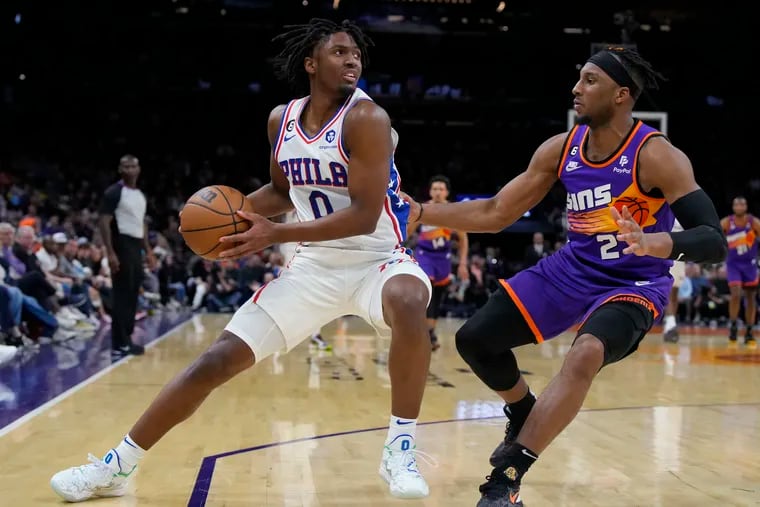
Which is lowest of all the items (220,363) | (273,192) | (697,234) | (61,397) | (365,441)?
(61,397)

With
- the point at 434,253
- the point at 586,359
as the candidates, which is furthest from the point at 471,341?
the point at 434,253

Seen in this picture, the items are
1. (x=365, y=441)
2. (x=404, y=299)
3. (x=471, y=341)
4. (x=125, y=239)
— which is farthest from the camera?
(x=125, y=239)

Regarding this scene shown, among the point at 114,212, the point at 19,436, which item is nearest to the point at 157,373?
the point at 114,212

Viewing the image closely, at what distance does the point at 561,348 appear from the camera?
36.9 ft

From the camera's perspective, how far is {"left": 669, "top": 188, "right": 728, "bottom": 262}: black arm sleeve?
11.4ft

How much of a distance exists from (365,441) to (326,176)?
180cm

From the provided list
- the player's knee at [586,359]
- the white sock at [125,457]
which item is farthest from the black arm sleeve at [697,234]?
the white sock at [125,457]

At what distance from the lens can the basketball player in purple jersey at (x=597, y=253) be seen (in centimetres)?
363

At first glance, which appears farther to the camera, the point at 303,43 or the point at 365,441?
the point at 365,441

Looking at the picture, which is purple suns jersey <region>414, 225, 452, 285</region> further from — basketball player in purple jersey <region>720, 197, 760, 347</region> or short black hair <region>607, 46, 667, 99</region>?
short black hair <region>607, 46, 667, 99</region>

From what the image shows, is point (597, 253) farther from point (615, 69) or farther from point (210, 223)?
point (210, 223)

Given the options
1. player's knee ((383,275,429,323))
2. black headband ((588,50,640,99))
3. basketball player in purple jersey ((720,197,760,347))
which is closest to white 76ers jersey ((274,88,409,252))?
player's knee ((383,275,429,323))

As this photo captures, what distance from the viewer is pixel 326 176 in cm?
398

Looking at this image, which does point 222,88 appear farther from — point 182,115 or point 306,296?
point 306,296
